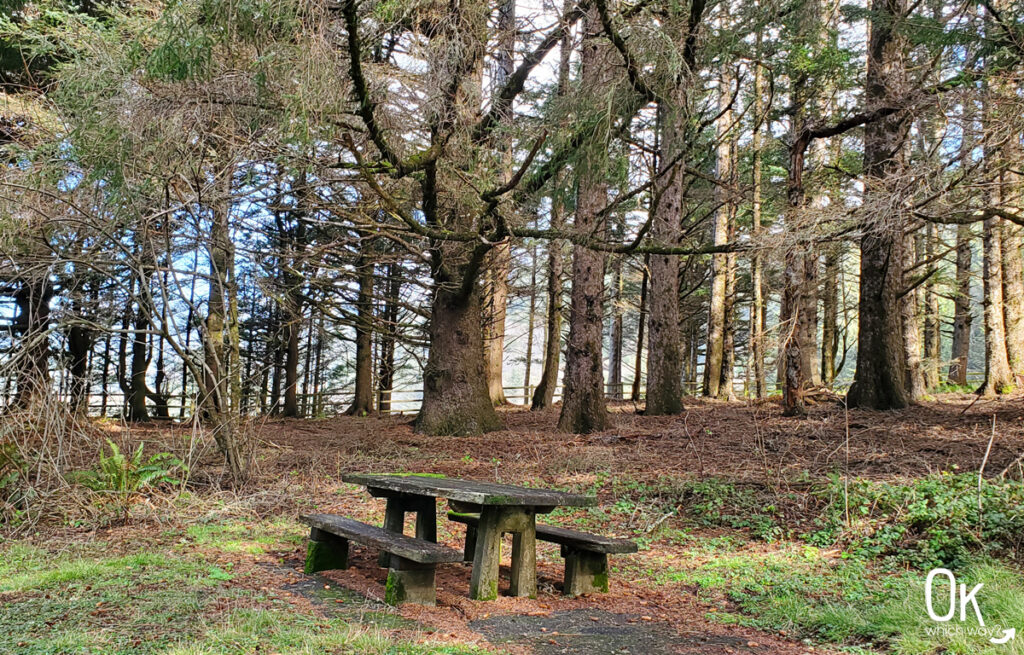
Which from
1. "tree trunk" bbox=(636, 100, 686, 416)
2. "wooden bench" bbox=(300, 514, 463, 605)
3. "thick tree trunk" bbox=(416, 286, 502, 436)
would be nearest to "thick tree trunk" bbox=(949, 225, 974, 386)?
"tree trunk" bbox=(636, 100, 686, 416)

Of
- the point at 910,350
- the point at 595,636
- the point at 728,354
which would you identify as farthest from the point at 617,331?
the point at 595,636

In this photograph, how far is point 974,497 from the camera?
5008mm

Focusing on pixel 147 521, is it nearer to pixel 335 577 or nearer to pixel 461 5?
pixel 335 577

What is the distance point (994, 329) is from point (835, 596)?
10.5 metres

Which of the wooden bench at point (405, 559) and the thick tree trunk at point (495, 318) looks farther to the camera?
the thick tree trunk at point (495, 318)

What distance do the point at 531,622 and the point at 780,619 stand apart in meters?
1.43

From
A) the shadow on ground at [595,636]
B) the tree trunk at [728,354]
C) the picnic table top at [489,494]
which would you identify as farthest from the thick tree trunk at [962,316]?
the shadow on ground at [595,636]

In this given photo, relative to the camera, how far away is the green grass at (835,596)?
10.7 feet

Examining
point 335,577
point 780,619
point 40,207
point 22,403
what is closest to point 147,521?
point 22,403

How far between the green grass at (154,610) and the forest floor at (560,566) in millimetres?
15

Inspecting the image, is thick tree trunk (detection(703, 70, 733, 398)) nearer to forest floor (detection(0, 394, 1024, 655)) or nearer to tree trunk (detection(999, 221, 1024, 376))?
tree trunk (detection(999, 221, 1024, 376))

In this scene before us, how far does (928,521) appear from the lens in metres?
5.03

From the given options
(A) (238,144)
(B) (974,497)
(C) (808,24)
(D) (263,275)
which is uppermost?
(C) (808,24)

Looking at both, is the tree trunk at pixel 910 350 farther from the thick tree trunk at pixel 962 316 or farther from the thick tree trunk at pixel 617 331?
the thick tree trunk at pixel 617 331
